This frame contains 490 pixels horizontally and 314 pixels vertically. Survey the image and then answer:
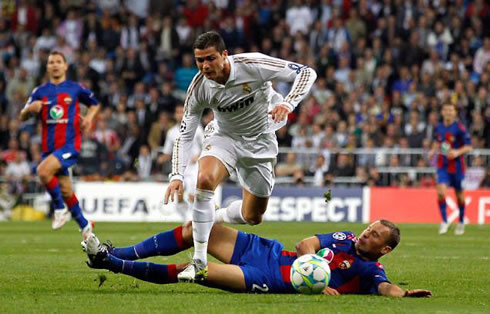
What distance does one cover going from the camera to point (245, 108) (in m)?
9.38

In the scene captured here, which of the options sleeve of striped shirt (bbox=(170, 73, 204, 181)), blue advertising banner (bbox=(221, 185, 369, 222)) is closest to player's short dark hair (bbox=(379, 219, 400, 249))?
sleeve of striped shirt (bbox=(170, 73, 204, 181))

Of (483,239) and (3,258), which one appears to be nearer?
(3,258)

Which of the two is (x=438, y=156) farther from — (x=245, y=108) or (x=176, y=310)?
(x=176, y=310)

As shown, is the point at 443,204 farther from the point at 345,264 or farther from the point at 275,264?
the point at 275,264

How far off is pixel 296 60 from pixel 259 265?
58.2 feet

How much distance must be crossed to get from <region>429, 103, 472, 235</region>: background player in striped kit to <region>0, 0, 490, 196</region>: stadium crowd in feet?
12.1

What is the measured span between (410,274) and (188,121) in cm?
300

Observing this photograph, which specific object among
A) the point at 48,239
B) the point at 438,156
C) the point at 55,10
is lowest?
the point at 48,239

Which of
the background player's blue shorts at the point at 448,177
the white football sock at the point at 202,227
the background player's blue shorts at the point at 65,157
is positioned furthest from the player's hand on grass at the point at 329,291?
the background player's blue shorts at the point at 448,177

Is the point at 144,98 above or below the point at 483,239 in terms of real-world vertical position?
above

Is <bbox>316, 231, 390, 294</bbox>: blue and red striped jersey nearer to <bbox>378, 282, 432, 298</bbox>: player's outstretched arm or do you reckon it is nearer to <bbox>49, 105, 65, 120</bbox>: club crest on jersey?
<bbox>378, 282, 432, 298</bbox>: player's outstretched arm

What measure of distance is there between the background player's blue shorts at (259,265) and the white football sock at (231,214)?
1.36m

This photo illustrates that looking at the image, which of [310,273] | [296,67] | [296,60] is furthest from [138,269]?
[296,60]

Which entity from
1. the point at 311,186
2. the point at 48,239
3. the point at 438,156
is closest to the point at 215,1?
the point at 311,186
